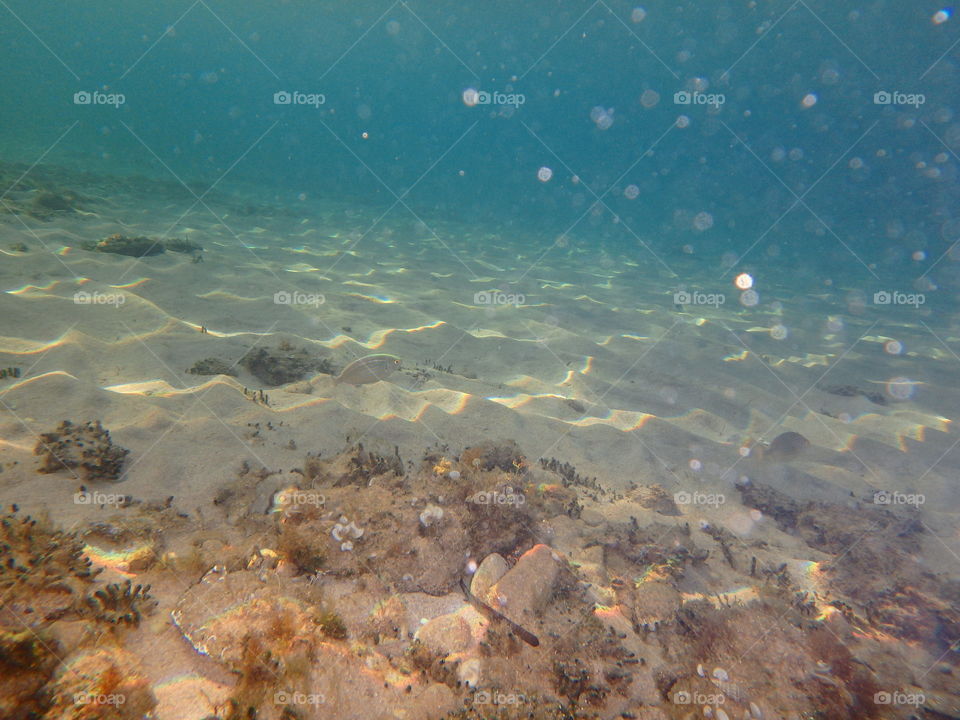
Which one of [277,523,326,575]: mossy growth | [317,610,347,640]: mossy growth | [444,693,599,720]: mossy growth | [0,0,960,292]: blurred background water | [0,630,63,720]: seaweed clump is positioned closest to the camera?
[0,630,63,720]: seaweed clump

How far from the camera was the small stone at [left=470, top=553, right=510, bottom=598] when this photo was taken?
310 cm

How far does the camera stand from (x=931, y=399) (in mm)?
8539

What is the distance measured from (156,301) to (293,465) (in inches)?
212

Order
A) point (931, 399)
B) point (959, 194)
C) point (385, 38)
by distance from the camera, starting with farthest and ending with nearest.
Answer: point (385, 38)
point (959, 194)
point (931, 399)

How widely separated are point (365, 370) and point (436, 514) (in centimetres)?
293

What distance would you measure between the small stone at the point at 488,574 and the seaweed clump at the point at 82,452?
10.5 feet

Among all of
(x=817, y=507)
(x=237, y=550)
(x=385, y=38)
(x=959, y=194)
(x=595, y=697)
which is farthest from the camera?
(x=385, y=38)

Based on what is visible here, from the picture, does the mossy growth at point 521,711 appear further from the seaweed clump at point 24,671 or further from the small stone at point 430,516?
the seaweed clump at point 24,671

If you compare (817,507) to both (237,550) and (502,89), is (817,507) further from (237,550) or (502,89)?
(502,89)

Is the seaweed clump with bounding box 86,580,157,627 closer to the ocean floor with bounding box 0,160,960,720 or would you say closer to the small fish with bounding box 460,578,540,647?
the ocean floor with bounding box 0,160,960,720

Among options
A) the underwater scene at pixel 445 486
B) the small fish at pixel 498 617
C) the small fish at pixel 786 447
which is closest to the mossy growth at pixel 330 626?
the underwater scene at pixel 445 486

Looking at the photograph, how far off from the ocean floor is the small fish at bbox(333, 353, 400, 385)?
0.43 feet

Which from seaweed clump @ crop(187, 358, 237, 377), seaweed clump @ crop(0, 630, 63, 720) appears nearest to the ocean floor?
seaweed clump @ crop(0, 630, 63, 720)

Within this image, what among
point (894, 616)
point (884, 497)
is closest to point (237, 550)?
point (894, 616)
